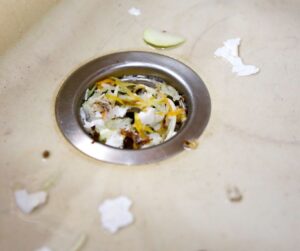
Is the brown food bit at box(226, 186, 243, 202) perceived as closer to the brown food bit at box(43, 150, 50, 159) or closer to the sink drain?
the sink drain

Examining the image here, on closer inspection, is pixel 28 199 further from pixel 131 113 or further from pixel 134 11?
pixel 134 11

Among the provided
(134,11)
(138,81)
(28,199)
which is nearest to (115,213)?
(28,199)

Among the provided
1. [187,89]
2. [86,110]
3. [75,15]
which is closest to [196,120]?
[187,89]

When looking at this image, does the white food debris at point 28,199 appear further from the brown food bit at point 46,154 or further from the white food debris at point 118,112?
the white food debris at point 118,112

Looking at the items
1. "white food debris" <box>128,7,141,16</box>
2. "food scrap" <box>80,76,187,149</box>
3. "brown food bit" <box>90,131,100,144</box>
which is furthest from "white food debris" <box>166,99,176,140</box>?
"white food debris" <box>128,7,141,16</box>

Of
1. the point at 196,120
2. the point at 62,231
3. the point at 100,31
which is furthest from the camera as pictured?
the point at 100,31

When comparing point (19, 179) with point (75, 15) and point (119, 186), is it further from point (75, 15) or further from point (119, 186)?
point (75, 15)
